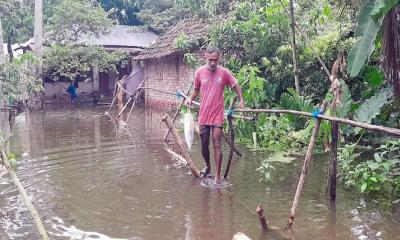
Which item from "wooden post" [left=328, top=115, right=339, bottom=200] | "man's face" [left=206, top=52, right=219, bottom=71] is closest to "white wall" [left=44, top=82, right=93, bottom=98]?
"man's face" [left=206, top=52, right=219, bottom=71]

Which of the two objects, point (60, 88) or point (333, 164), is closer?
point (333, 164)

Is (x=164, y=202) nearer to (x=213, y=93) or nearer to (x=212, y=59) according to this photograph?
(x=213, y=93)

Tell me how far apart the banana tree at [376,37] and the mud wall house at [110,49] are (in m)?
19.1

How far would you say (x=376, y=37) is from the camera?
5.27 m

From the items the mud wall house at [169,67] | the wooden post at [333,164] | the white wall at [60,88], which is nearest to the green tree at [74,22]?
the mud wall house at [169,67]

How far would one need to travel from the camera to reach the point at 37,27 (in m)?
21.9

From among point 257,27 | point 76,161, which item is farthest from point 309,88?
point 76,161

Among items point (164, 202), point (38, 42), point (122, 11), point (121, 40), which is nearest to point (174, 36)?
point (121, 40)

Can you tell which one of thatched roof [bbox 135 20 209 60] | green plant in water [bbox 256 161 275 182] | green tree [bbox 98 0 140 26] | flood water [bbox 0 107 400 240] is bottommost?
flood water [bbox 0 107 400 240]

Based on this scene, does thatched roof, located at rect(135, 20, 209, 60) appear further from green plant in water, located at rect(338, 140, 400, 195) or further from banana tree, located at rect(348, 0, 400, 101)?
banana tree, located at rect(348, 0, 400, 101)

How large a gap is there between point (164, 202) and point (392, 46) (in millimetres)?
3217

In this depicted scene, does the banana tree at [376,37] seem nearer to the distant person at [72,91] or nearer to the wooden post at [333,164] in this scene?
the wooden post at [333,164]

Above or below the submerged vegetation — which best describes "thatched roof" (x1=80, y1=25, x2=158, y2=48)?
above

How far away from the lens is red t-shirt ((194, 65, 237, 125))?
702 centimetres
